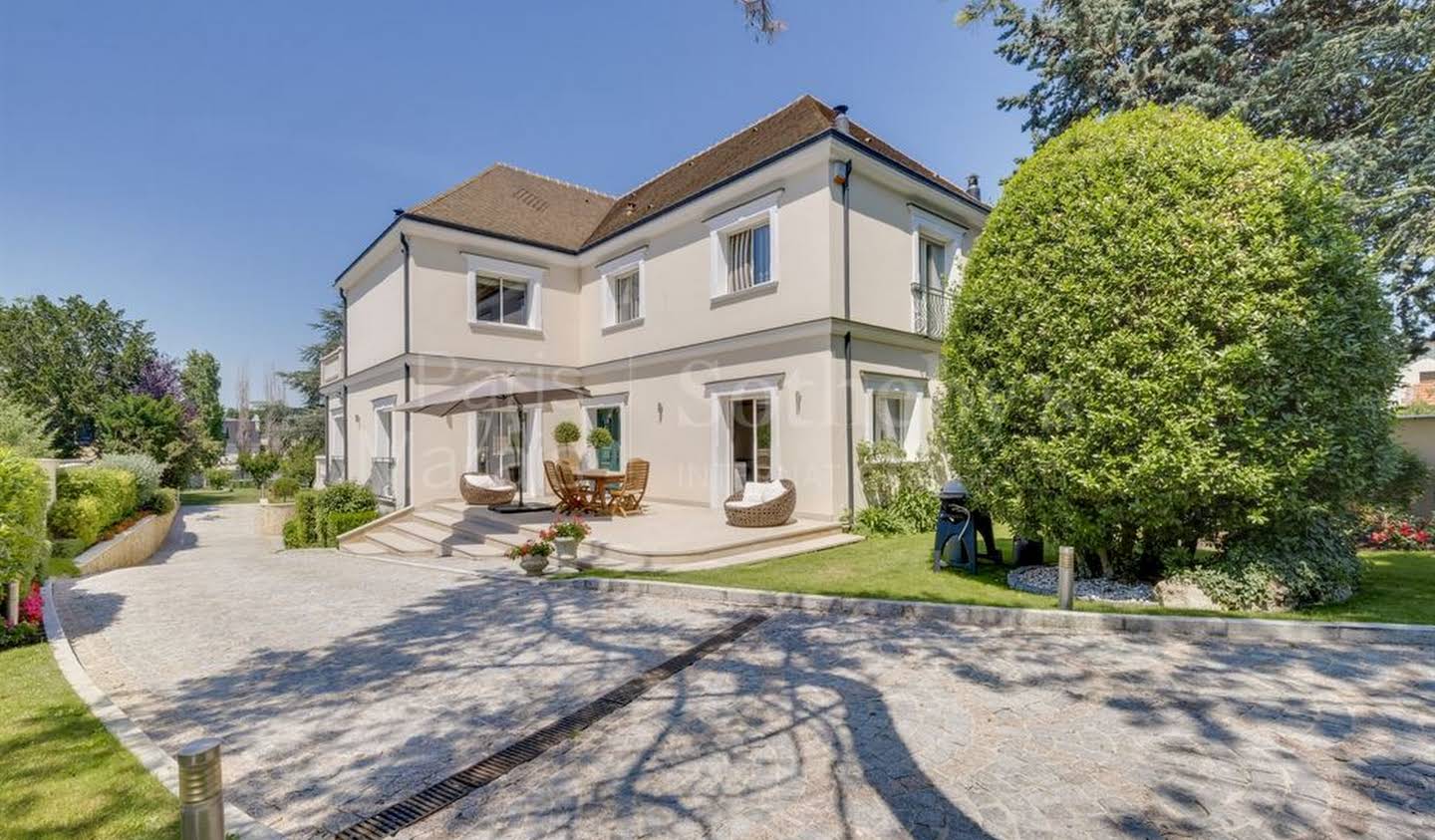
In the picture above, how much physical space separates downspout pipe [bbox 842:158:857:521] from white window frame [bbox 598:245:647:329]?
536 cm

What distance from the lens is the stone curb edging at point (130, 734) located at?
2.76 m

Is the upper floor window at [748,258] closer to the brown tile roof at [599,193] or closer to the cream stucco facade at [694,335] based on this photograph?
the cream stucco facade at [694,335]

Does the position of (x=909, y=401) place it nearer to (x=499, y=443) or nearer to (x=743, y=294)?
(x=743, y=294)

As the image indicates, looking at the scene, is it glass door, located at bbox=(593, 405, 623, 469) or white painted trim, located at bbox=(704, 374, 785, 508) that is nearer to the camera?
white painted trim, located at bbox=(704, 374, 785, 508)

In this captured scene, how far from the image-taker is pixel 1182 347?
19.2 feet

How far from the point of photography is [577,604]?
23.1 feet

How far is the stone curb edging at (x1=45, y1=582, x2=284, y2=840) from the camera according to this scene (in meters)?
2.76

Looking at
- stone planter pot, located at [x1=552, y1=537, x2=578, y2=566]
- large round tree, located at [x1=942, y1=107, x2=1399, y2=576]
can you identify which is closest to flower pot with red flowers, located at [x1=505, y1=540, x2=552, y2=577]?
stone planter pot, located at [x1=552, y1=537, x2=578, y2=566]

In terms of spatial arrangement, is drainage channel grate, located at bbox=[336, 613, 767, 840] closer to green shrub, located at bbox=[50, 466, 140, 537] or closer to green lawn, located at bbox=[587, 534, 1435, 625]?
green lawn, located at bbox=[587, 534, 1435, 625]

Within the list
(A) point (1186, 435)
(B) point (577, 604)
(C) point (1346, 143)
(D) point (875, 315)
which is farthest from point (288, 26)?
(C) point (1346, 143)

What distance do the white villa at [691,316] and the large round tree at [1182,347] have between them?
5005mm

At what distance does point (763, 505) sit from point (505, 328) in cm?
882

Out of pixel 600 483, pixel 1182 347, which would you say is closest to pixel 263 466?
pixel 600 483

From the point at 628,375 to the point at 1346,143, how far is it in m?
14.8
